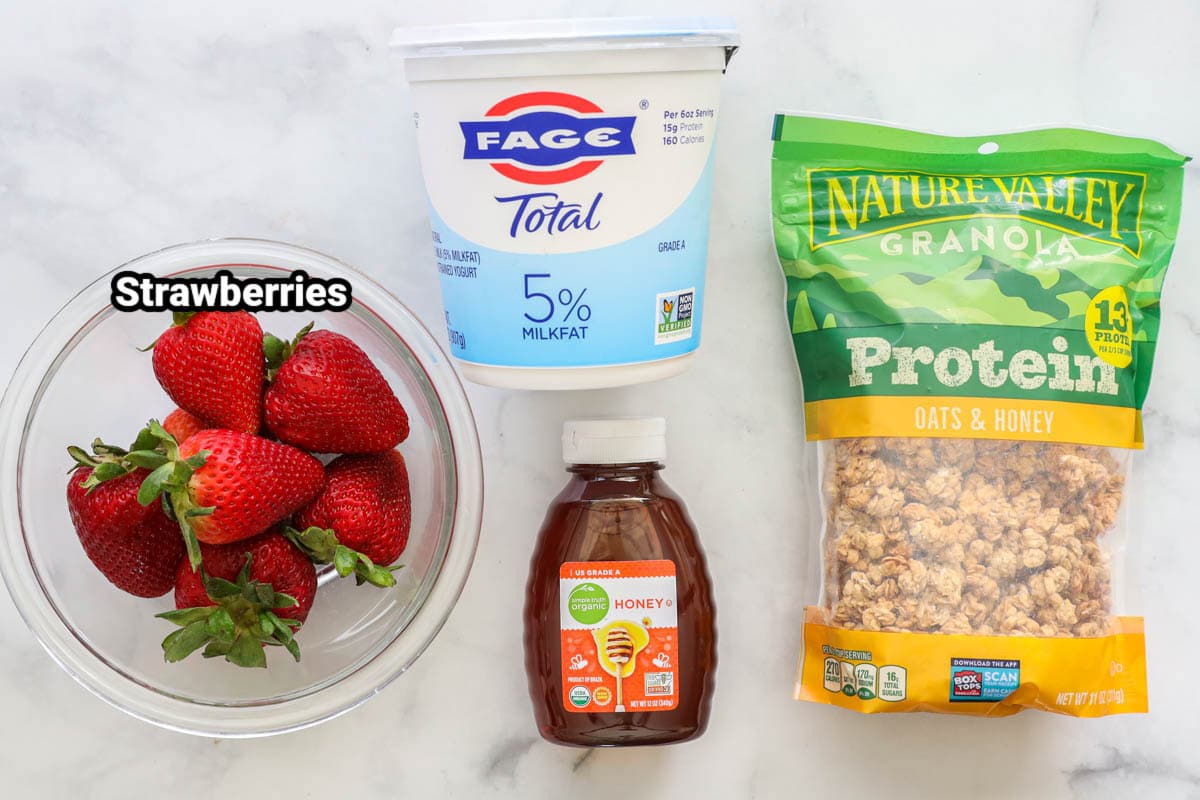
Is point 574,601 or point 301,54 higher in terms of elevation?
point 301,54

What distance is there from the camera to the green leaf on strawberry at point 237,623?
2.27ft

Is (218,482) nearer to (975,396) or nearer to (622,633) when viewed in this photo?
(622,633)

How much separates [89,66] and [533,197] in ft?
1.43

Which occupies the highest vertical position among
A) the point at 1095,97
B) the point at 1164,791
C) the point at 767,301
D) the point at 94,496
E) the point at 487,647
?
the point at 1095,97

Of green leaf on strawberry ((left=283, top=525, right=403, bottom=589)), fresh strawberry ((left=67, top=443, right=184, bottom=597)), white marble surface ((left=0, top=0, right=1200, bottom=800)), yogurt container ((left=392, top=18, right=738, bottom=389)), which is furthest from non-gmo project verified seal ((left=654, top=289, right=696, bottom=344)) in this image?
fresh strawberry ((left=67, top=443, right=184, bottom=597))

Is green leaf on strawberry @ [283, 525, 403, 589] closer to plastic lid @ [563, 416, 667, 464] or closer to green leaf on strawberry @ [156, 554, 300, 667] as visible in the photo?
green leaf on strawberry @ [156, 554, 300, 667]

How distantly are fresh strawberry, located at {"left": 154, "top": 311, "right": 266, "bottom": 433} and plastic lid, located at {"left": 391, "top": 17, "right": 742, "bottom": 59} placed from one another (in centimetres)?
24

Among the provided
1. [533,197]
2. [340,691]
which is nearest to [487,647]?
[340,691]

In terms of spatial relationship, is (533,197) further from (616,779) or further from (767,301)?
(616,779)

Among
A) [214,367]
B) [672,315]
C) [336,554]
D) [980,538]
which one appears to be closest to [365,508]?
[336,554]

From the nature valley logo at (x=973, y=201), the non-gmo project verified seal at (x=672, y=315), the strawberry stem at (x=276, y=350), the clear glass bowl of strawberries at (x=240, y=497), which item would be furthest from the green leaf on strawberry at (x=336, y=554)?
the nature valley logo at (x=973, y=201)

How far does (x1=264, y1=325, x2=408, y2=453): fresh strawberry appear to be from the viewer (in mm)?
710

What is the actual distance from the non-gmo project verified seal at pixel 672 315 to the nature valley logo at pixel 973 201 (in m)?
0.16

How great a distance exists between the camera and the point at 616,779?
2.81ft
